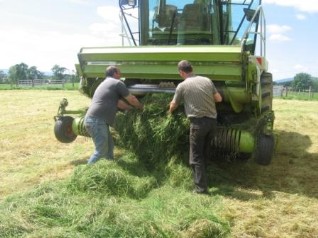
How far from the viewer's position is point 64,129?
7.36m

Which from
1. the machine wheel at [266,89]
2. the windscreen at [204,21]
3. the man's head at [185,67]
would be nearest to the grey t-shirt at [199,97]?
the man's head at [185,67]

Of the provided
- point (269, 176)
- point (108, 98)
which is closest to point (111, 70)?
point (108, 98)

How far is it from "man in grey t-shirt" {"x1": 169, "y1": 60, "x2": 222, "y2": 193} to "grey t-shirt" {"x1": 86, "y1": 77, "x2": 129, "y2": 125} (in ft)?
3.15

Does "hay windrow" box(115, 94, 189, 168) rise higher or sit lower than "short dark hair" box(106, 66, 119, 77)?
lower

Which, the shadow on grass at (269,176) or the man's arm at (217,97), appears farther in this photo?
the shadow on grass at (269,176)

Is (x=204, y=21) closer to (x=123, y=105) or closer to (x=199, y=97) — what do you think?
(x=123, y=105)

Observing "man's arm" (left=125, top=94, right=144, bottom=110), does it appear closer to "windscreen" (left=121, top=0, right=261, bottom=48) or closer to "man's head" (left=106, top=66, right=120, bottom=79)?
"man's head" (left=106, top=66, right=120, bottom=79)

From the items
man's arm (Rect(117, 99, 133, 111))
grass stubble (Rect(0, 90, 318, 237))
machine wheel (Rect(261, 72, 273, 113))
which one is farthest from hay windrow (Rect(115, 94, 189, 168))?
machine wheel (Rect(261, 72, 273, 113))

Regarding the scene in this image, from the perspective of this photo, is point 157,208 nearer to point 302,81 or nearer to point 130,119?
point 130,119

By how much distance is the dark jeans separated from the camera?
5414 mm

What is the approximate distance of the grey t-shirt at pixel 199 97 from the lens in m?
5.46

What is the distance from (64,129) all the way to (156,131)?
80.8 inches

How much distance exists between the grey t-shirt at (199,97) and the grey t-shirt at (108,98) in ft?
3.20

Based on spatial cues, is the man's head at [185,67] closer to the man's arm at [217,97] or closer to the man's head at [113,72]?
the man's arm at [217,97]
